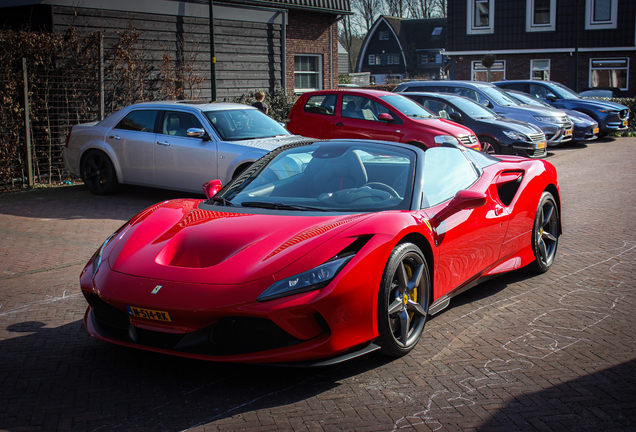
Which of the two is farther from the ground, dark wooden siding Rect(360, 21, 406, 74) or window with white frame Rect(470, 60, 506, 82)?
dark wooden siding Rect(360, 21, 406, 74)

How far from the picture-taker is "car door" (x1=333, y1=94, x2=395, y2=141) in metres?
12.2

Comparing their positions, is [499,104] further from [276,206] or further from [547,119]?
[276,206]

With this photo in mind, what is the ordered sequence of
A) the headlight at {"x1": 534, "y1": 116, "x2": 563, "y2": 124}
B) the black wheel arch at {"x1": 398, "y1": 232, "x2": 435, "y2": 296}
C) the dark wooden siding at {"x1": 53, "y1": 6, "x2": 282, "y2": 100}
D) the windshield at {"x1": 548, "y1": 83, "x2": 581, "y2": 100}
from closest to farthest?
the black wheel arch at {"x1": 398, "y1": 232, "x2": 435, "y2": 296} < the dark wooden siding at {"x1": 53, "y1": 6, "x2": 282, "y2": 100} < the headlight at {"x1": 534, "y1": 116, "x2": 563, "y2": 124} < the windshield at {"x1": 548, "y1": 83, "x2": 581, "y2": 100}

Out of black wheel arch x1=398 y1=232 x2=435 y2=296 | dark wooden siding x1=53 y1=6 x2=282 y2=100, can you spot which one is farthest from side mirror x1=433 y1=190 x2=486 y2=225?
dark wooden siding x1=53 y1=6 x2=282 y2=100

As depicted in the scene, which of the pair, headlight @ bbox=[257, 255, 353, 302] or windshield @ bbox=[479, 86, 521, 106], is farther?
windshield @ bbox=[479, 86, 521, 106]

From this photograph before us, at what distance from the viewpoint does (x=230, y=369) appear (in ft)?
12.4

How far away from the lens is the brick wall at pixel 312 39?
20766 mm

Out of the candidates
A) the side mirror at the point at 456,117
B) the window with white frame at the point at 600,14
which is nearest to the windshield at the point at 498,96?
the side mirror at the point at 456,117

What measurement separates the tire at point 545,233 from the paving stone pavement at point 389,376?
15 cm

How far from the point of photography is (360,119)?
1244 centimetres

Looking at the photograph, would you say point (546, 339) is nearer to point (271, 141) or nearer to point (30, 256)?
point (30, 256)

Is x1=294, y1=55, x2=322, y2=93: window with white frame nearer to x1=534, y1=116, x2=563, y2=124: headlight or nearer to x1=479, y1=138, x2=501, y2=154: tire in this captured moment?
x1=534, y1=116, x2=563, y2=124: headlight

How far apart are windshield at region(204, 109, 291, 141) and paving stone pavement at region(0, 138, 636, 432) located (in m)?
4.56

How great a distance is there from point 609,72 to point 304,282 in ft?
119
